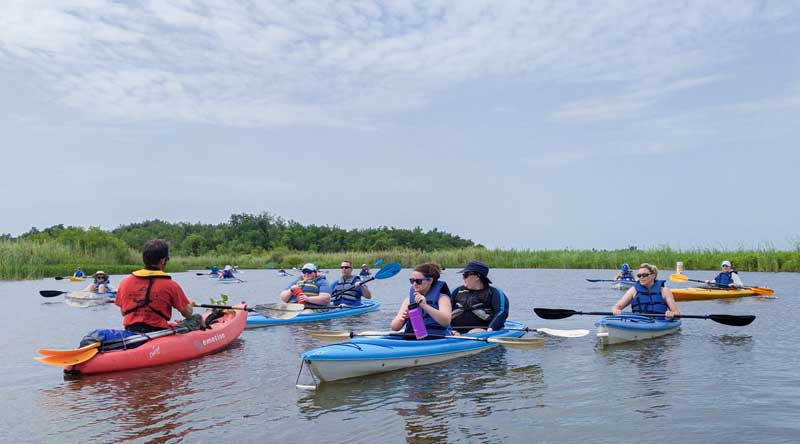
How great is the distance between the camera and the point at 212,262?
53.2 meters

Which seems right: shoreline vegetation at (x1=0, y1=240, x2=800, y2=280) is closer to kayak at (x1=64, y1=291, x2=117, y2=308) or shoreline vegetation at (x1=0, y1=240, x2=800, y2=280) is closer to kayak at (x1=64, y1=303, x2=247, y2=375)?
kayak at (x1=64, y1=291, x2=117, y2=308)

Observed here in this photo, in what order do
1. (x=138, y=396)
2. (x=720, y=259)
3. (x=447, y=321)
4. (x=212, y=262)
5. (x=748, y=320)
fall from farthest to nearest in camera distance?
(x=212, y=262)
(x=720, y=259)
(x=748, y=320)
(x=447, y=321)
(x=138, y=396)

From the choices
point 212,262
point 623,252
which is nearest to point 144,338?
point 623,252

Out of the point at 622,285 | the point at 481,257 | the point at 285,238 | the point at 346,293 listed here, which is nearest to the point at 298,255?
the point at 285,238

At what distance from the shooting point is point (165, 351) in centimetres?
887

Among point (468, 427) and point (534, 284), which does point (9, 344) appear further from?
point (534, 284)

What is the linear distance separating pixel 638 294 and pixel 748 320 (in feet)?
5.70

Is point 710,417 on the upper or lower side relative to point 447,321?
lower

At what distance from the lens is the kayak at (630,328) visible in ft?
33.3

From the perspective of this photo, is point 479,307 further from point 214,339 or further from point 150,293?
point 150,293

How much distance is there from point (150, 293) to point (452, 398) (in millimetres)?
4108

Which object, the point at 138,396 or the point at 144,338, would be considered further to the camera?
the point at 144,338

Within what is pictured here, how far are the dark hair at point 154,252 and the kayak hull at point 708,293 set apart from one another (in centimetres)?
1415

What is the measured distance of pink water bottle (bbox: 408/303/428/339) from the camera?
26.9 ft
